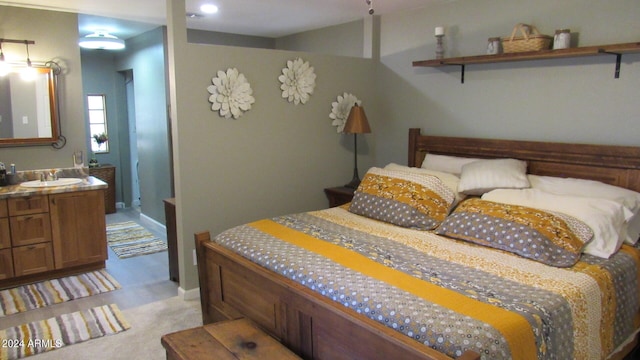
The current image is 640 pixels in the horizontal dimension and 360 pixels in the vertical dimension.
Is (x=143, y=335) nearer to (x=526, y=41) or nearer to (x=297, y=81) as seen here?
(x=297, y=81)

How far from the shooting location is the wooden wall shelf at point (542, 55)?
2.72 meters

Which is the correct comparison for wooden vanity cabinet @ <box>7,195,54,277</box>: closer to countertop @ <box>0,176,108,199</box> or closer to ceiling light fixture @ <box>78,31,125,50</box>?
countertop @ <box>0,176,108,199</box>

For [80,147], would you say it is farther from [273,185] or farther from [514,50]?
[514,50]

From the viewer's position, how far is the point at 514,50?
319 cm

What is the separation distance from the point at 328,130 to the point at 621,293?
8.40 ft

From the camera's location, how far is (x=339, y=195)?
4094 mm

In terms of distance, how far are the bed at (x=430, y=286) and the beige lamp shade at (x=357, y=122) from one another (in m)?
0.94

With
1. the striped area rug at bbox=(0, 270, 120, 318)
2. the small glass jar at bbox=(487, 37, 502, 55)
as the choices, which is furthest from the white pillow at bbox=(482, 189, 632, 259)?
the striped area rug at bbox=(0, 270, 120, 318)

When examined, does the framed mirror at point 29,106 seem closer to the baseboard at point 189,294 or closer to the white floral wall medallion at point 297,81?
the baseboard at point 189,294

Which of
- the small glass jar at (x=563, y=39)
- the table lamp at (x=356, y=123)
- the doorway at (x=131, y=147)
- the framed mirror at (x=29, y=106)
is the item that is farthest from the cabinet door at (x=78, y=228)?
the small glass jar at (x=563, y=39)

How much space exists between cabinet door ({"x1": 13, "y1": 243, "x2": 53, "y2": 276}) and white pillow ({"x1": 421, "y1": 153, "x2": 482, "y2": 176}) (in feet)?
10.5

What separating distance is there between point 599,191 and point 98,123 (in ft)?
20.3

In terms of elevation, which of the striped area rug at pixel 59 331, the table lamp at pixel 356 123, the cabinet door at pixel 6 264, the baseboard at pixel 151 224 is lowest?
the striped area rug at pixel 59 331

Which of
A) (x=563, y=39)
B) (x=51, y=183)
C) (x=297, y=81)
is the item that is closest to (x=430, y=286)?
(x=563, y=39)
